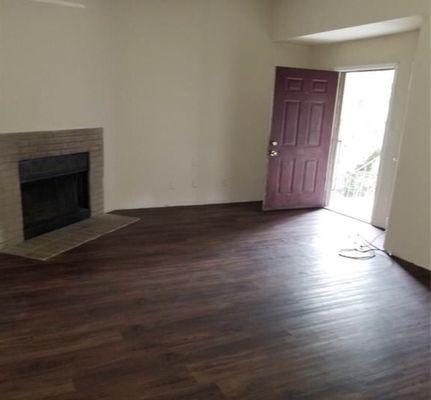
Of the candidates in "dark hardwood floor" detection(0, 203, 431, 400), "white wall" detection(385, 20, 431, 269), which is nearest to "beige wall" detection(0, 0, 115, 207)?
"dark hardwood floor" detection(0, 203, 431, 400)

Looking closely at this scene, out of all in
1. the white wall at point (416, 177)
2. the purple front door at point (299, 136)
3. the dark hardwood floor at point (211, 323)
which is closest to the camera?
the dark hardwood floor at point (211, 323)

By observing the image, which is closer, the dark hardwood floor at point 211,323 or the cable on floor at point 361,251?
the dark hardwood floor at point 211,323

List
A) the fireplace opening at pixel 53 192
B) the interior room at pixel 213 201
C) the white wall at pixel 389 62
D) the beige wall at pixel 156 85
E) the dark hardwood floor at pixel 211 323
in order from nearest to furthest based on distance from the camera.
A: 1. the dark hardwood floor at pixel 211 323
2. the interior room at pixel 213 201
3. the beige wall at pixel 156 85
4. the fireplace opening at pixel 53 192
5. the white wall at pixel 389 62

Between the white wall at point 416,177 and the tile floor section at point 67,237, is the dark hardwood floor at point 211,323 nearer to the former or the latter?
the tile floor section at point 67,237

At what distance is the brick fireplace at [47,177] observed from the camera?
3.85m

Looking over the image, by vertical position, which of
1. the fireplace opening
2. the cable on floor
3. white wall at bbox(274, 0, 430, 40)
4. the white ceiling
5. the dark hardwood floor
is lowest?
the dark hardwood floor

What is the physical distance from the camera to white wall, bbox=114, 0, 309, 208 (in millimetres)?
5062

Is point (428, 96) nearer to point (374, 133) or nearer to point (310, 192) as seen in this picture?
point (310, 192)

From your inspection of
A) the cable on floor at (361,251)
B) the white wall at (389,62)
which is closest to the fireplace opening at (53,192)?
the cable on floor at (361,251)

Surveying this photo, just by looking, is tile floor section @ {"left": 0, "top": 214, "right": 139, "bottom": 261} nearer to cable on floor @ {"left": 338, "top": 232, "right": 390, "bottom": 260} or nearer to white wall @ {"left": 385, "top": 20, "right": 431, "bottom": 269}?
cable on floor @ {"left": 338, "top": 232, "right": 390, "bottom": 260}

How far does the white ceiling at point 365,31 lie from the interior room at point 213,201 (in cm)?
5

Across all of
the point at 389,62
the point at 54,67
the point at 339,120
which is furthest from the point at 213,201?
the point at 389,62

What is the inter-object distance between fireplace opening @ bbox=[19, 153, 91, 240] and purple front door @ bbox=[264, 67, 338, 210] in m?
2.43

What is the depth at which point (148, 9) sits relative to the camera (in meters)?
4.91
